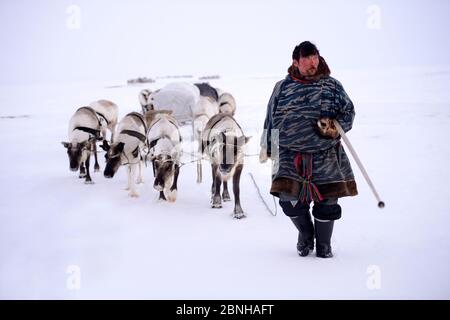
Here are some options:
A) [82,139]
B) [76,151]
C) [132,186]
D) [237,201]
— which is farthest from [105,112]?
[237,201]

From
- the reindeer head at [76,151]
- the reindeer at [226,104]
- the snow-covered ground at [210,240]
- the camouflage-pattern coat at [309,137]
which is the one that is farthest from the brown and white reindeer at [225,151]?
the reindeer at [226,104]

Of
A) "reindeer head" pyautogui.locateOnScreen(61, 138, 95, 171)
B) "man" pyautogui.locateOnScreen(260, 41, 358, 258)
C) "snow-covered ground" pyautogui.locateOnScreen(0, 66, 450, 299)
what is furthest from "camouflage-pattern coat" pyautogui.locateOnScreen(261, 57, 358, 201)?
"reindeer head" pyautogui.locateOnScreen(61, 138, 95, 171)

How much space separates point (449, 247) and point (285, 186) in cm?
186

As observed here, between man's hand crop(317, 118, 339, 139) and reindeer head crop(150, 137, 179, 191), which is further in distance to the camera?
reindeer head crop(150, 137, 179, 191)

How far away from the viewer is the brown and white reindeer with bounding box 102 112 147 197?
670cm

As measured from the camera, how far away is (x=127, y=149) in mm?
6922

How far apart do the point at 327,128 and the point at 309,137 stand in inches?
7.0

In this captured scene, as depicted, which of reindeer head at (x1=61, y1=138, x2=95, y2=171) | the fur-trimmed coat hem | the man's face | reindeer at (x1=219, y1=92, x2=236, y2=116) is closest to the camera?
the man's face

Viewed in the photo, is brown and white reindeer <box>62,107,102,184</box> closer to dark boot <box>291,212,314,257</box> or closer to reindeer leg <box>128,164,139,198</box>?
reindeer leg <box>128,164,139,198</box>

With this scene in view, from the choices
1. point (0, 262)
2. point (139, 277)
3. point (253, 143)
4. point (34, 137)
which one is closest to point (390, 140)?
point (253, 143)

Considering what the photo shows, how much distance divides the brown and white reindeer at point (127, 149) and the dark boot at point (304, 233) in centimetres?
335

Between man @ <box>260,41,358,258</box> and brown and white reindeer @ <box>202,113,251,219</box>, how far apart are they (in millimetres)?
1448

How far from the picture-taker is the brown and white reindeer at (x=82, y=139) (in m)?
7.49

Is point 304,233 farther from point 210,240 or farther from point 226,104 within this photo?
point 226,104
